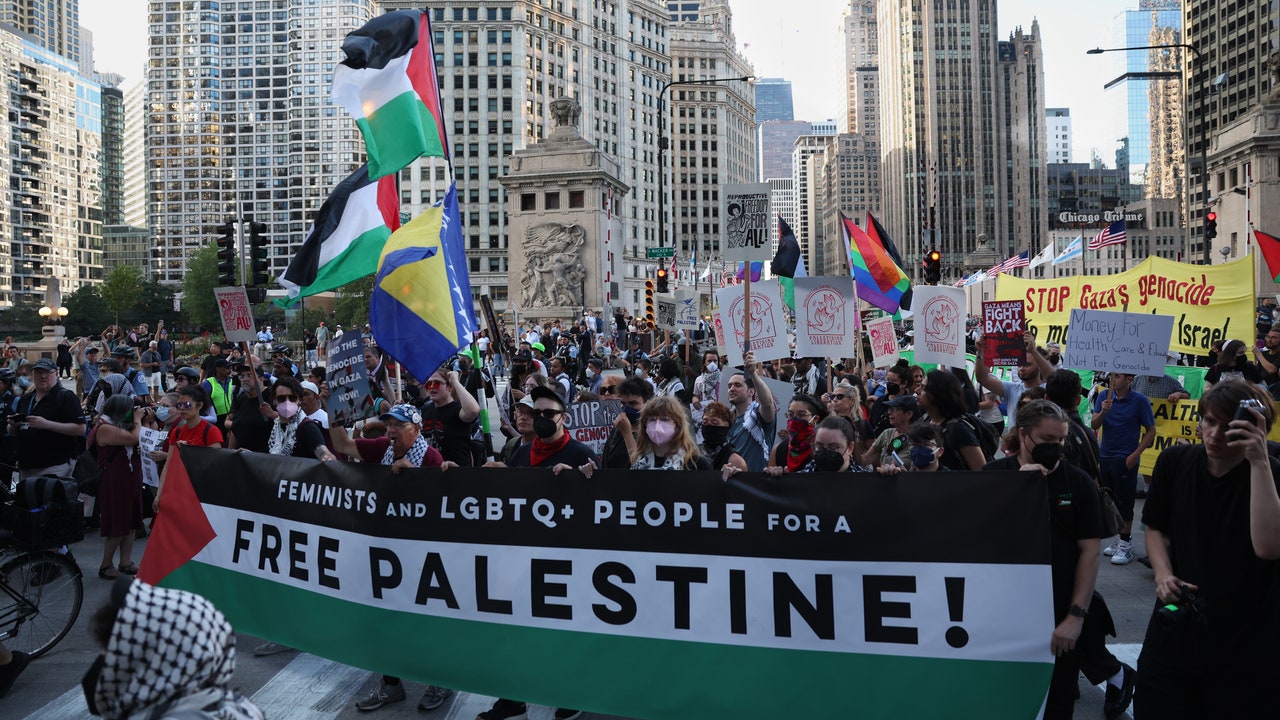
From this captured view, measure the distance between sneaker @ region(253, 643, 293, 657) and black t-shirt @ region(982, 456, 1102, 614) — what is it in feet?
15.9

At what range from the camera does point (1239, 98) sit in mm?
118938

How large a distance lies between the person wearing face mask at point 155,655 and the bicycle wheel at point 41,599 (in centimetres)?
462

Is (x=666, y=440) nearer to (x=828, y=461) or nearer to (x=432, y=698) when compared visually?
(x=828, y=461)

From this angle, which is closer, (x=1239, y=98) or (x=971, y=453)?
(x=971, y=453)

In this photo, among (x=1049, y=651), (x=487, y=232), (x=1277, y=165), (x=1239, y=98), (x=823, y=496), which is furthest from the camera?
(x=1239, y=98)

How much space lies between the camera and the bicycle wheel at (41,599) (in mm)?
6512

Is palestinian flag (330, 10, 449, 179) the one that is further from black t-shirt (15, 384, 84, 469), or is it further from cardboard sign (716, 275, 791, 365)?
cardboard sign (716, 275, 791, 365)

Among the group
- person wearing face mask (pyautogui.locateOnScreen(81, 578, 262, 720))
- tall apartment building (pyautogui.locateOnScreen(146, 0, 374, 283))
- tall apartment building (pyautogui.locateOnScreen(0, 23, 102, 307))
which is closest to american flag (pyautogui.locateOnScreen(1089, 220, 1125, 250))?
person wearing face mask (pyautogui.locateOnScreen(81, 578, 262, 720))

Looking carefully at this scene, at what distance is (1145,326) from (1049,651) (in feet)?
19.4

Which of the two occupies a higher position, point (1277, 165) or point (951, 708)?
point (1277, 165)

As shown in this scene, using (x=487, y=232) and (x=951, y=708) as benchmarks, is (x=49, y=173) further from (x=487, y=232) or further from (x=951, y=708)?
(x=951, y=708)

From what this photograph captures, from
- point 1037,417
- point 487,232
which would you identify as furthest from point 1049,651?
point 487,232

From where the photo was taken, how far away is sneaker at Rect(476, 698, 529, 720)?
222 inches

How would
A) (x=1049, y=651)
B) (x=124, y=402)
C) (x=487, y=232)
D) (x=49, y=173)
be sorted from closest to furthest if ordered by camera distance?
(x=1049, y=651) → (x=124, y=402) → (x=487, y=232) → (x=49, y=173)
